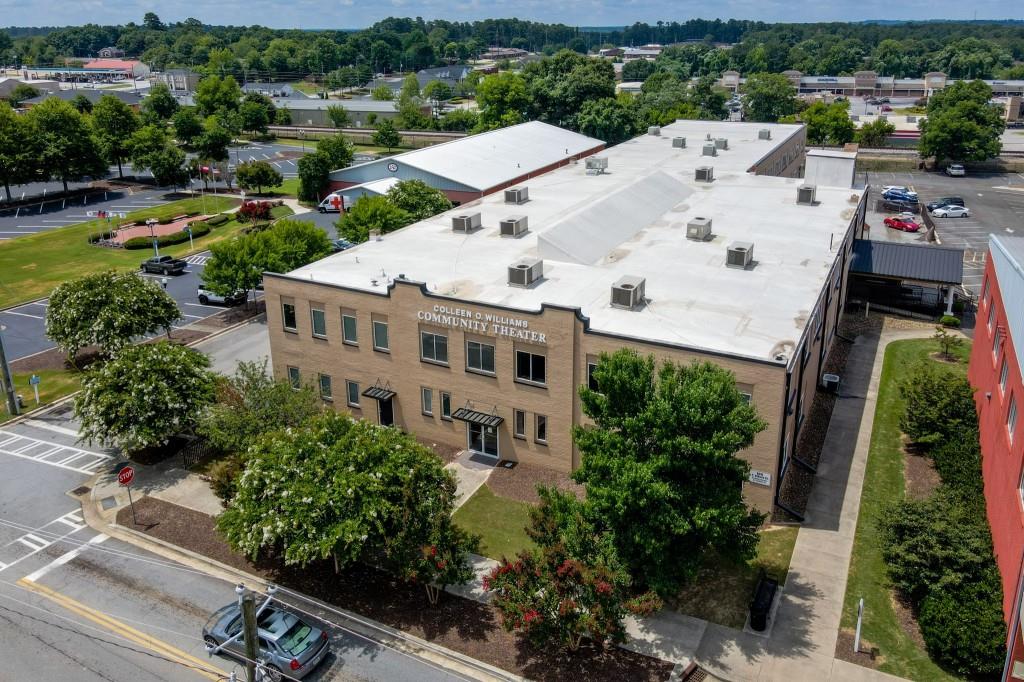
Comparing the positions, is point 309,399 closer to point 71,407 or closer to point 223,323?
point 71,407

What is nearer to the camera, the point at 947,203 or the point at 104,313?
the point at 104,313

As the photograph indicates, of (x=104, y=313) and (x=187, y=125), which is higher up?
(x=187, y=125)

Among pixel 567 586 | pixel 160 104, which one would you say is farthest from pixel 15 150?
pixel 567 586

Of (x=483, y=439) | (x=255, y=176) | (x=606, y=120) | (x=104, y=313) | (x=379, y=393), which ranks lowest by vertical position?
(x=483, y=439)

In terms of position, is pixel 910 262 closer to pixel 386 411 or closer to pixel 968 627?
pixel 968 627

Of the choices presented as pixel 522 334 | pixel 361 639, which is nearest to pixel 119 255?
pixel 522 334

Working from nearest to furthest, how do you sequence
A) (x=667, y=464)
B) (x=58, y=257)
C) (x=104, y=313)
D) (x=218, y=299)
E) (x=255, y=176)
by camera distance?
(x=667, y=464) < (x=104, y=313) < (x=218, y=299) < (x=58, y=257) < (x=255, y=176)

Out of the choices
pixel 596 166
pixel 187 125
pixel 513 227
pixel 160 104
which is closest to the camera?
pixel 513 227
